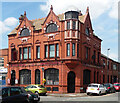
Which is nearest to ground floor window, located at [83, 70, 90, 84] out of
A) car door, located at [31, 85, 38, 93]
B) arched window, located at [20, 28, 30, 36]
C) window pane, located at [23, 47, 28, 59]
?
car door, located at [31, 85, 38, 93]

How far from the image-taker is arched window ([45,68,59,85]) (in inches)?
1217

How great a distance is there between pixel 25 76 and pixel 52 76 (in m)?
6.13

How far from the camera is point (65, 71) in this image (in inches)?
1181

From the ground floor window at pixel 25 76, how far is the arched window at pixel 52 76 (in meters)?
4.02

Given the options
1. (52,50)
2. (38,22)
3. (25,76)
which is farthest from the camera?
(38,22)

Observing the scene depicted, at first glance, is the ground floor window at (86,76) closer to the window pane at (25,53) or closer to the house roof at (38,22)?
the house roof at (38,22)

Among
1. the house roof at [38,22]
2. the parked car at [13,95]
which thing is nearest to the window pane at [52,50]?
the house roof at [38,22]

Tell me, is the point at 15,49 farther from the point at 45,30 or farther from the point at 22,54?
the point at 45,30

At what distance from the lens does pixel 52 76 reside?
31375 mm

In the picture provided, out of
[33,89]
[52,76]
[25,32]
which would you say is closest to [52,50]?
[52,76]

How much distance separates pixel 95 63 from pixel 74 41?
10.5 m

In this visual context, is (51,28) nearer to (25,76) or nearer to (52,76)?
(52,76)

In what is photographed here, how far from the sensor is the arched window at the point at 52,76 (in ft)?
101

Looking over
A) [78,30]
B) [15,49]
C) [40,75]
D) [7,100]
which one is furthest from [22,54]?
[7,100]
